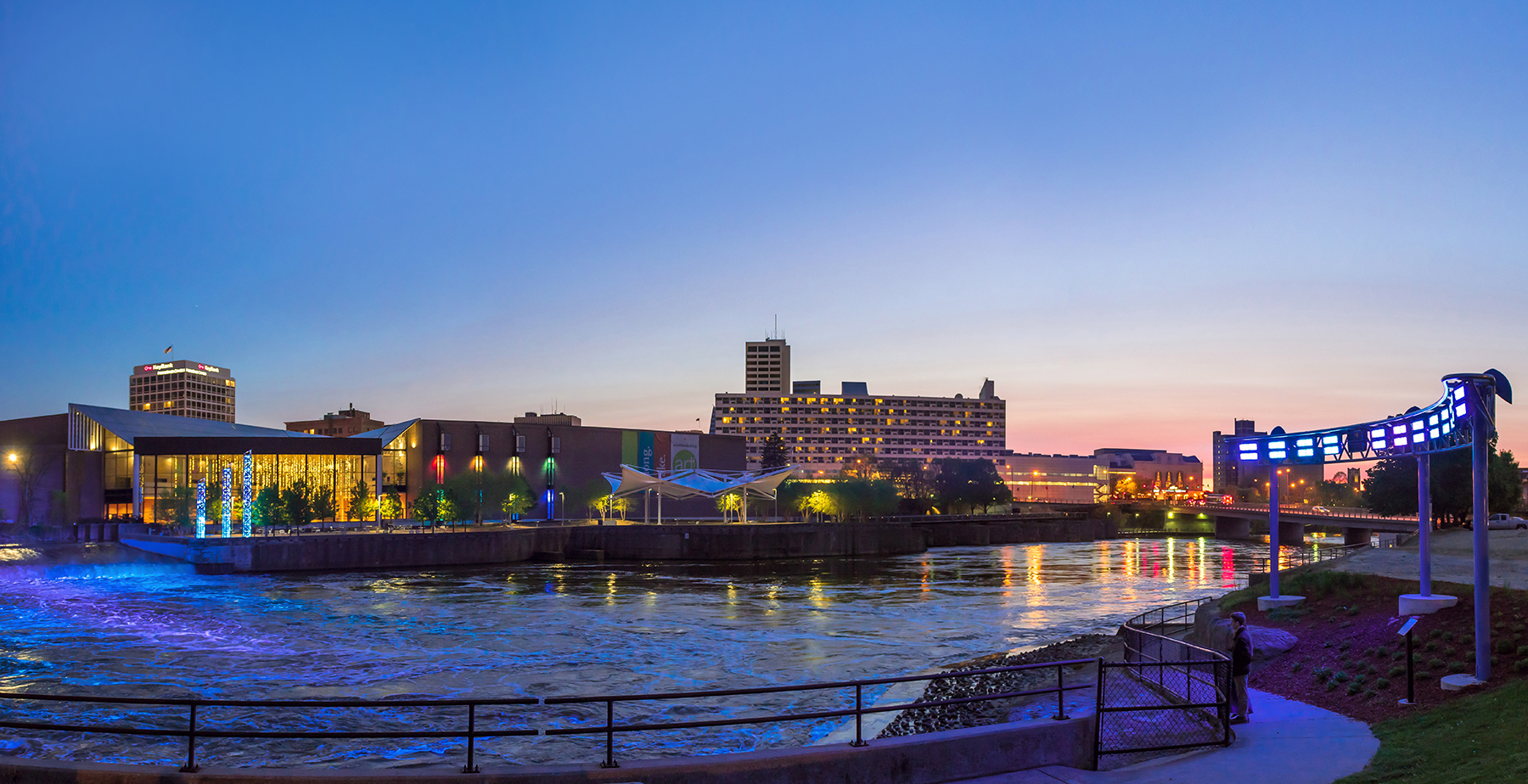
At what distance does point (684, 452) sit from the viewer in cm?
12562

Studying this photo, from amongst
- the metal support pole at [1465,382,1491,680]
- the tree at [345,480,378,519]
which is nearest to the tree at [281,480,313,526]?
the tree at [345,480,378,519]

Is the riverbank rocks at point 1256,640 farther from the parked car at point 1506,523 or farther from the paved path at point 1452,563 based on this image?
the parked car at point 1506,523

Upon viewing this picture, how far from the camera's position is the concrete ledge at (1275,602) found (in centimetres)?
2694

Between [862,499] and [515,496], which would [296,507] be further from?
[862,499]

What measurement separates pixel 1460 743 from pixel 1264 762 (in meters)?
2.34

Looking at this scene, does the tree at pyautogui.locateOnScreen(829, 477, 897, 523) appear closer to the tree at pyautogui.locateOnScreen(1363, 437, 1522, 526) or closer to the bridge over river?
the bridge over river

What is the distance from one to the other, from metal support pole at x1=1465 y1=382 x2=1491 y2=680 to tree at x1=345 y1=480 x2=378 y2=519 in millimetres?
88885

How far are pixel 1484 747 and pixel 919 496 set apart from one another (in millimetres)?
151808

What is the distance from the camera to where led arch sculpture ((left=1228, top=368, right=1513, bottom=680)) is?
1711cm

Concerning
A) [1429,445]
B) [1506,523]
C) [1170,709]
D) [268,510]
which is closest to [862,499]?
[1506,523]

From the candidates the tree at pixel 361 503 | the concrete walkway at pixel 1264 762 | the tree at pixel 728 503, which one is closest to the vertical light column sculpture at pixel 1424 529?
the concrete walkway at pixel 1264 762

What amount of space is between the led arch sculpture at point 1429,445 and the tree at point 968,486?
12514cm

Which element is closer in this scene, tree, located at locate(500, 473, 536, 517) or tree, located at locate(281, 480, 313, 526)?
tree, located at locate(281, 480, 313, 526)

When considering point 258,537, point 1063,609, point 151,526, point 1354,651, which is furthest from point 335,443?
point 1354,651
